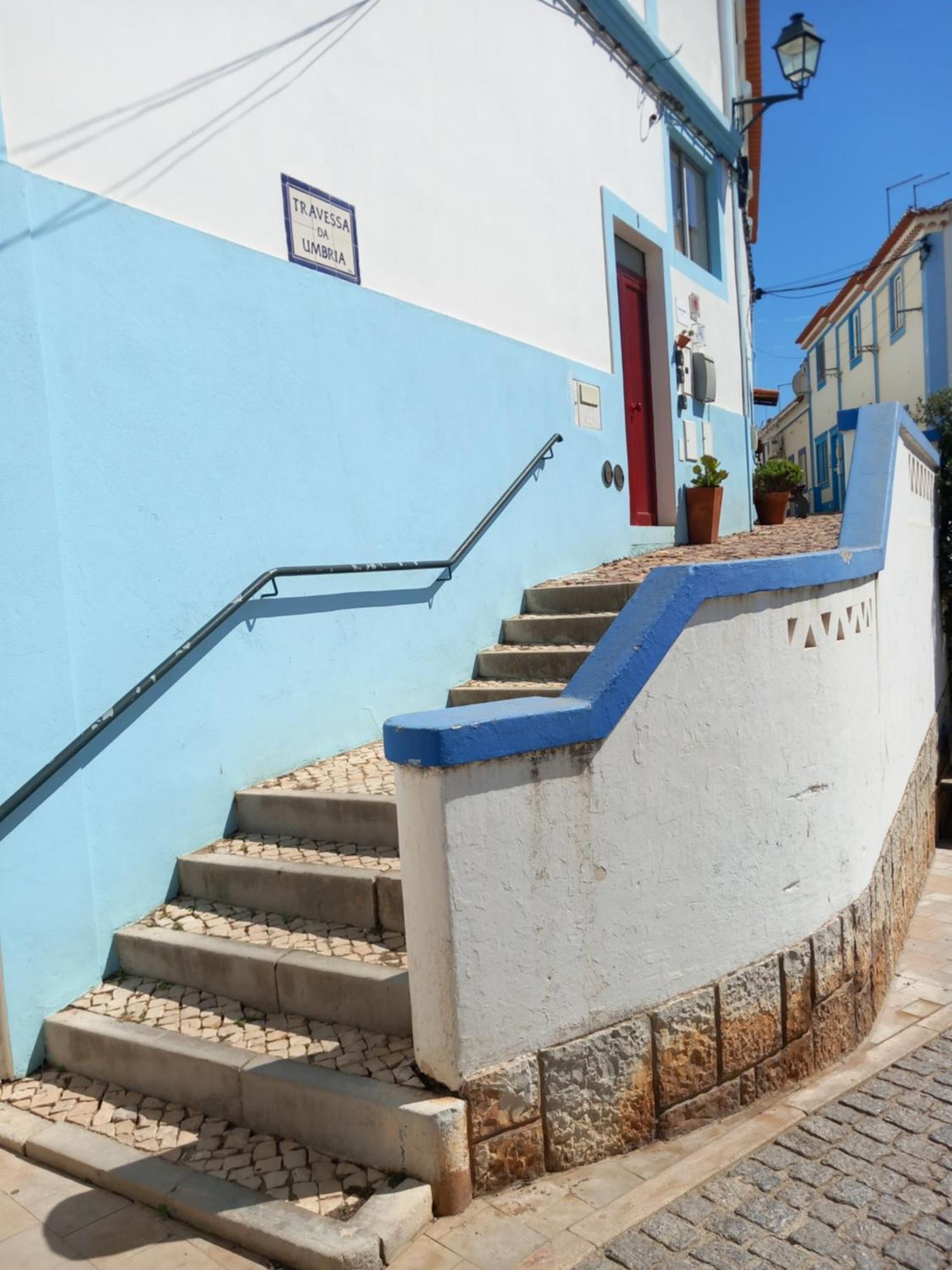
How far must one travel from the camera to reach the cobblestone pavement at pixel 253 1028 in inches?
120

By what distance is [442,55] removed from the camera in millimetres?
6012

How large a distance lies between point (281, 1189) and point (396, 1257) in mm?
427

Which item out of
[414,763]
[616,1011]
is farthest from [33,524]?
[616,1011]

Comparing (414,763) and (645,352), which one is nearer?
(414,763)

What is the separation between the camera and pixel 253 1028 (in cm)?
340

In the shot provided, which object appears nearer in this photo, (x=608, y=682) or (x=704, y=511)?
(x=608, y=682)

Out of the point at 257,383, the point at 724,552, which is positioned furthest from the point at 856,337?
the point at 257,383

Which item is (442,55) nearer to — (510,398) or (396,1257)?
(510,398)

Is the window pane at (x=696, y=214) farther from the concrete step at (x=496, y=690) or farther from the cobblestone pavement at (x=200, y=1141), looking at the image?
the cobblestone pavement at (x=200, y=1141)

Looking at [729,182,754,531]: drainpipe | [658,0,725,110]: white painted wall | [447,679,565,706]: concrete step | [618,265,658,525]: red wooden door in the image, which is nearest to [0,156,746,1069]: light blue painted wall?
[447,679,565,706]: concrete step

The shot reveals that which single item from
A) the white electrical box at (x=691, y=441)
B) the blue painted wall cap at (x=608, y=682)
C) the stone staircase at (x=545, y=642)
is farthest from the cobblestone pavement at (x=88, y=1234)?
the white electrical box at (x=691, y=441)

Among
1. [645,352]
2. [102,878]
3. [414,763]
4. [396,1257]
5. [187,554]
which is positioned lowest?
[396,1257]

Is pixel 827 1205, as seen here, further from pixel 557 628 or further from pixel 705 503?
pixel 705 503

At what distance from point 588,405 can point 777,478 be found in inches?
169
